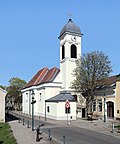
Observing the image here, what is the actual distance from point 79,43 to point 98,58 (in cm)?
1027

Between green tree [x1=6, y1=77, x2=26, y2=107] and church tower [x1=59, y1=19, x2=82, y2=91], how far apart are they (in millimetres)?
37931

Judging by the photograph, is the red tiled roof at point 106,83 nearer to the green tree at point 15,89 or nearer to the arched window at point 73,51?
the arched window at point 73,51

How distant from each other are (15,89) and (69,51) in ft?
137

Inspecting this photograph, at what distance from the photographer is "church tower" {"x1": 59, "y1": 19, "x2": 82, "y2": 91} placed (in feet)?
154

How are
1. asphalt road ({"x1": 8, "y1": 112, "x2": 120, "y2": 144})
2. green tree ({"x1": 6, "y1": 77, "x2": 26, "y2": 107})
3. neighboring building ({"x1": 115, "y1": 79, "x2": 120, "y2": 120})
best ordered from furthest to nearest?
1. green tree ({"x1": 6, "y1": 77, "x2": 26, "y2": 107})
2. neighboring building ({"x1": 115, "y1": 79, "x2": 120, "y2": 120})
3. asphalt road ({"x1": 8, "y1": 112, "x2": 120, "y2": 144})

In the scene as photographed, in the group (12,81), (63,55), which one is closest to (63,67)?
(63,55)

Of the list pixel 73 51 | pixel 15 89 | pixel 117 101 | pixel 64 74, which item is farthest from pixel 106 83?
pixel 15 89

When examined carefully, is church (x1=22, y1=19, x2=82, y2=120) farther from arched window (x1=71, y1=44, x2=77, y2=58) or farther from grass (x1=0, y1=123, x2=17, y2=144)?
grass (x1=0, y1=123, x2=17, y2=144)

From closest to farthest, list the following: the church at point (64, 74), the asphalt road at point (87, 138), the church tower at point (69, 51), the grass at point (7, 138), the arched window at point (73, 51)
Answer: the grass at point (7, 138)
the asphalt road at point (87, 138)
the church at point (64, 74)
the church tower at point (69, 51)
the arched window at point (73, 51)

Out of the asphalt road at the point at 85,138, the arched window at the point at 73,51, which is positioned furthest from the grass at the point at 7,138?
the arched window at the point at 73,51

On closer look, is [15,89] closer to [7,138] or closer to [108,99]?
[108,99]

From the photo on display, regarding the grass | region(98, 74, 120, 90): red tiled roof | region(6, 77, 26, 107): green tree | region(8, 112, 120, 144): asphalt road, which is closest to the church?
region(98, 74, 120, 90): red tiled roof

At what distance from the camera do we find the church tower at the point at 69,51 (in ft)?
154

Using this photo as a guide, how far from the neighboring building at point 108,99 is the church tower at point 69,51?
6110mm
